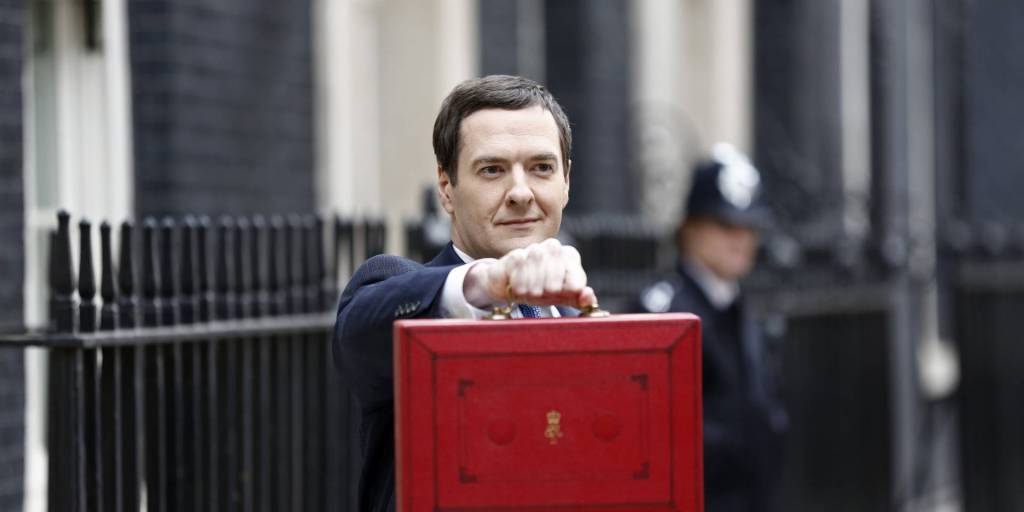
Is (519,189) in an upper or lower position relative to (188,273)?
upper

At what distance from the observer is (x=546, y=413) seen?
3.10 m

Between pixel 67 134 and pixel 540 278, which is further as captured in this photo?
pixel 67 134

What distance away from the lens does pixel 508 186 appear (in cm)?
336

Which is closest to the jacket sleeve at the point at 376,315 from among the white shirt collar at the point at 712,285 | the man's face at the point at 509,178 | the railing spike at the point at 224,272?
the man's face at the point at 509,178

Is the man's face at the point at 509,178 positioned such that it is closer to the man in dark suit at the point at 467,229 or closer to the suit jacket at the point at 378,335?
the man in dark suit at the point at 467,229

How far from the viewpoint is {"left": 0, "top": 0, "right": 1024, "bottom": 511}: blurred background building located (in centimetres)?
675

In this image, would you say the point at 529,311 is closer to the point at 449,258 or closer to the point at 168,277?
the point at 449,258

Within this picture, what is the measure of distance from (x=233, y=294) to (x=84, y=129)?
1.96 meters

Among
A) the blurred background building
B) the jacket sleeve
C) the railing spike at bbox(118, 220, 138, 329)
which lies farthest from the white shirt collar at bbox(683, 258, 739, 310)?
the jacket sleeve

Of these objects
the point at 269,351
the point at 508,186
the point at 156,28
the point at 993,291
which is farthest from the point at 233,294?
the point at 993,291

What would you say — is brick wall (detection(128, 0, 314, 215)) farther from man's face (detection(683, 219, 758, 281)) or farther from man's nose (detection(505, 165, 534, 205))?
man's nose (detection(505, 165, 534, 205))

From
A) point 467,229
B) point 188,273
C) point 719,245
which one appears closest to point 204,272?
point 188,273

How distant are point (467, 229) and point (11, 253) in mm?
2783

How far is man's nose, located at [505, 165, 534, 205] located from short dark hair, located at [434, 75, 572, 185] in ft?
0.35
